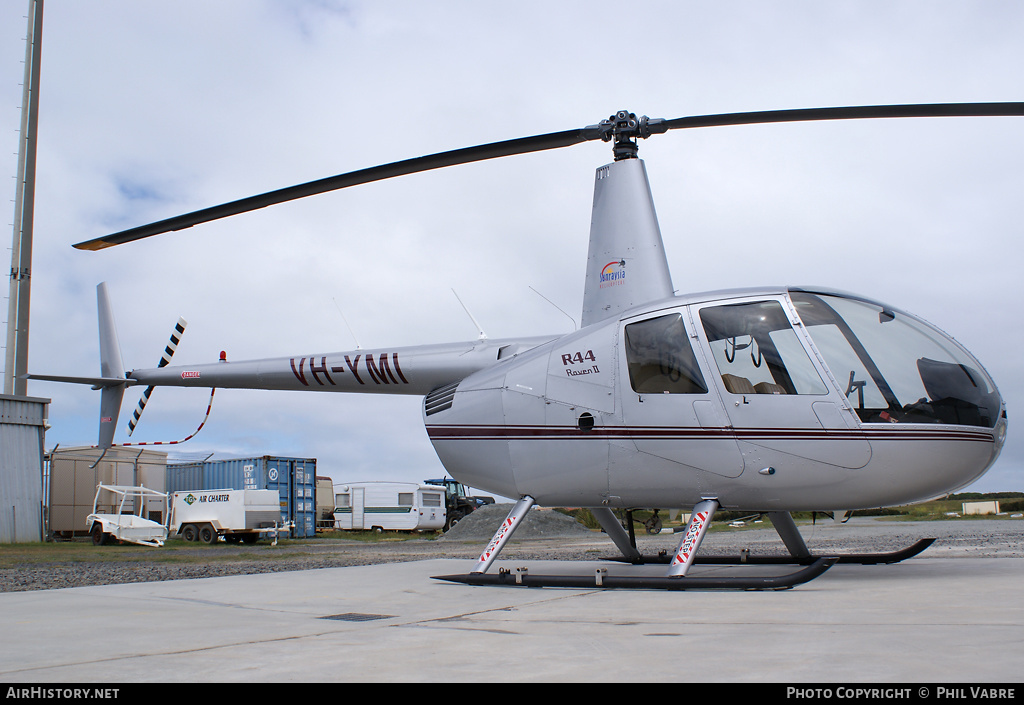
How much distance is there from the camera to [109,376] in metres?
12.5

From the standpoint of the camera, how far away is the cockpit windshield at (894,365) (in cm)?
577

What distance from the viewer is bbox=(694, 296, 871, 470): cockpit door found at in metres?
5.78

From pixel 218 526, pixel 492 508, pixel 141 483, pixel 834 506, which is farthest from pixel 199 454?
pixel 834 506

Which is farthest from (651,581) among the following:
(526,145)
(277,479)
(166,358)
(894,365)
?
(277,479)

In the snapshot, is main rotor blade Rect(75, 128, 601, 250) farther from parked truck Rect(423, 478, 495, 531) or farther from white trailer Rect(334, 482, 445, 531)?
parked truck Rect(423, 478, 495, 531)

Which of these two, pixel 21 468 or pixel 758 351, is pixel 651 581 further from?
pixel 21 468

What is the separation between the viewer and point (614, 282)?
7453 mm

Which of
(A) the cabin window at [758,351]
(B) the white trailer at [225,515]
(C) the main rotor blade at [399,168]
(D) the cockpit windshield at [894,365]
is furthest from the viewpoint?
(B) the white trailer at [225,515]

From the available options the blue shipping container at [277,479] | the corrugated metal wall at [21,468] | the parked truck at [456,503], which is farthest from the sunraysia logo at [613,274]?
the parked truck at [456,503]

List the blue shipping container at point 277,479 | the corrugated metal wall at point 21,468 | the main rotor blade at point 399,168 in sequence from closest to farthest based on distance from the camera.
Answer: the main rotor blade at point 399,168
the corrugated metal wall at point 21,468
the blue shipping container at point 277,479

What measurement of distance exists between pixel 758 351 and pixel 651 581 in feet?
6.36

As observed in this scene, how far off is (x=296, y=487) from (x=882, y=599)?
→ 2279 cm

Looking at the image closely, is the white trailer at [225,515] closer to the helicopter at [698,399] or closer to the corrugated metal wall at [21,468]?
the corrugated metal wall at [21,468]

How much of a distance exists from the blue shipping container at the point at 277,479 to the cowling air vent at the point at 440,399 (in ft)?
58.7
